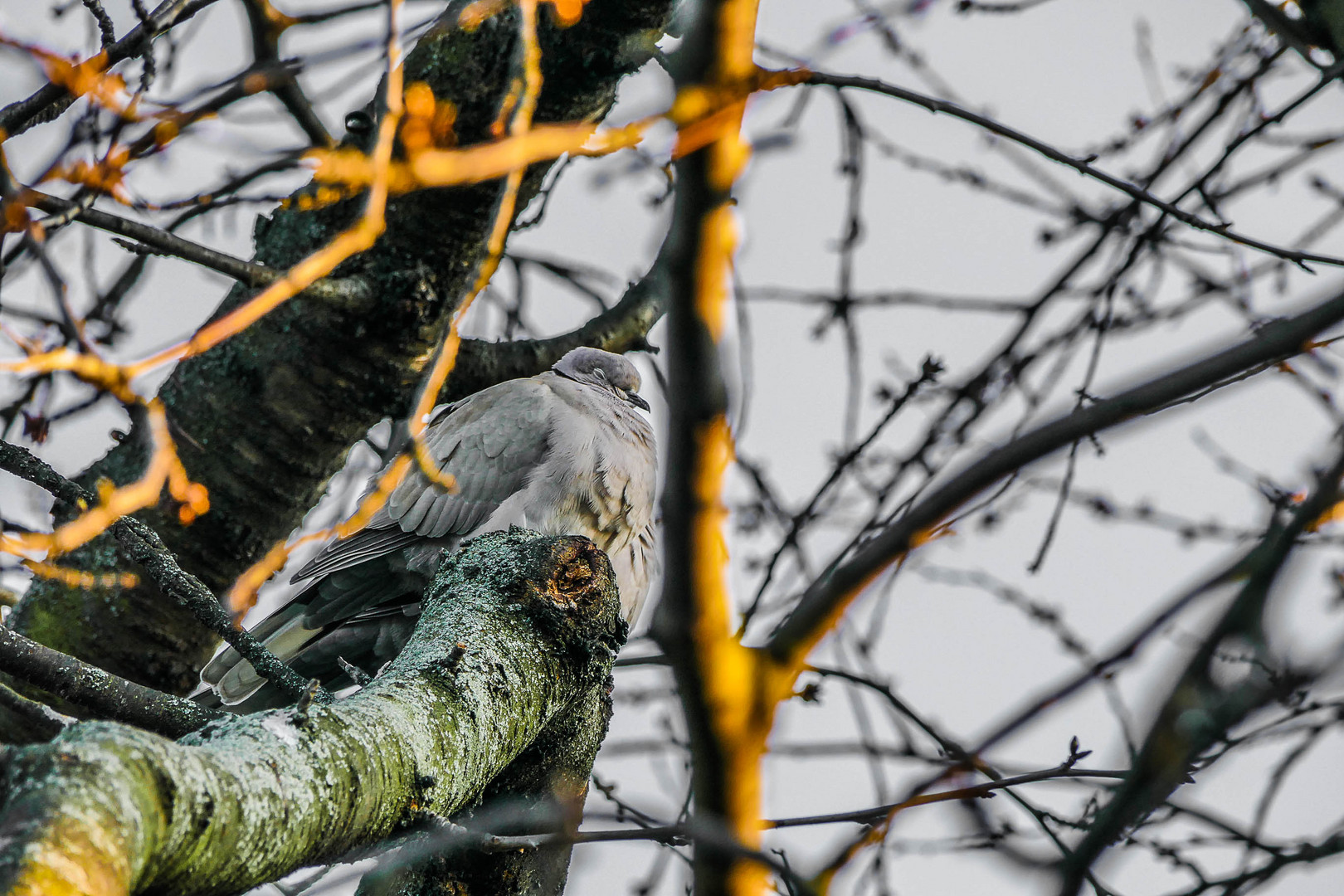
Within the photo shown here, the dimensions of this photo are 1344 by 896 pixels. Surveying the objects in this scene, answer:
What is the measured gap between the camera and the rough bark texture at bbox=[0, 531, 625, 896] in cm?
78

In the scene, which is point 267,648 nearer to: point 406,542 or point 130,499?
point 406,542

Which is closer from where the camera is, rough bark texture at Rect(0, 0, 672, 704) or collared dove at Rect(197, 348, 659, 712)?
rough bark texture at Rect(0, 0, 672, 704)

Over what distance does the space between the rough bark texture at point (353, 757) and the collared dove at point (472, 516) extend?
78cm

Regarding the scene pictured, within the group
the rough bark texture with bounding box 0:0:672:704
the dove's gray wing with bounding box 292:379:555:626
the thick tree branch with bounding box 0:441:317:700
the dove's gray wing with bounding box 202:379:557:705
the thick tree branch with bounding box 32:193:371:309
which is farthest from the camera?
the dove's gray wing with bounding box 292:379:555:626

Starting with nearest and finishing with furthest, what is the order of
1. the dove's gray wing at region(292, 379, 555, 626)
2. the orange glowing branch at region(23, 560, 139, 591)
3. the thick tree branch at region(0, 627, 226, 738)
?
the thick tree branch at region(0, 627, 226, 738)
the orange glowing branch at region(23, 560, 139, 591)
the dove's gray wing at region(292, 379, 555, 626)

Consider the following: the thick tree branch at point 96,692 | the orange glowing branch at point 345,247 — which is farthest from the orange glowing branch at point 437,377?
the thick tree branch at point 96,692

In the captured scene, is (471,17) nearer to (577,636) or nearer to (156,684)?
(577,636)

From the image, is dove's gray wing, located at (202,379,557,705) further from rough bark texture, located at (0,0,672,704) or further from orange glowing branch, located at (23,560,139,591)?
orange glowing branch, located at (23,560,139,591)

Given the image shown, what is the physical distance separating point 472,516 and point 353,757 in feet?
5.76

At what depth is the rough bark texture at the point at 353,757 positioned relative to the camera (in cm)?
78

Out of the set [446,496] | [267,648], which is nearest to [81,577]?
[267,648]

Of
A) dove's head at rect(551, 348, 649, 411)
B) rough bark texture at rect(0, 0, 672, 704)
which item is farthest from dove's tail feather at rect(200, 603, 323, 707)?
dove's head at rect(551, 348, 649, 411)

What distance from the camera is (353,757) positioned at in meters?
1.17

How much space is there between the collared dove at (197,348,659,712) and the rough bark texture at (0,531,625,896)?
0.78m
